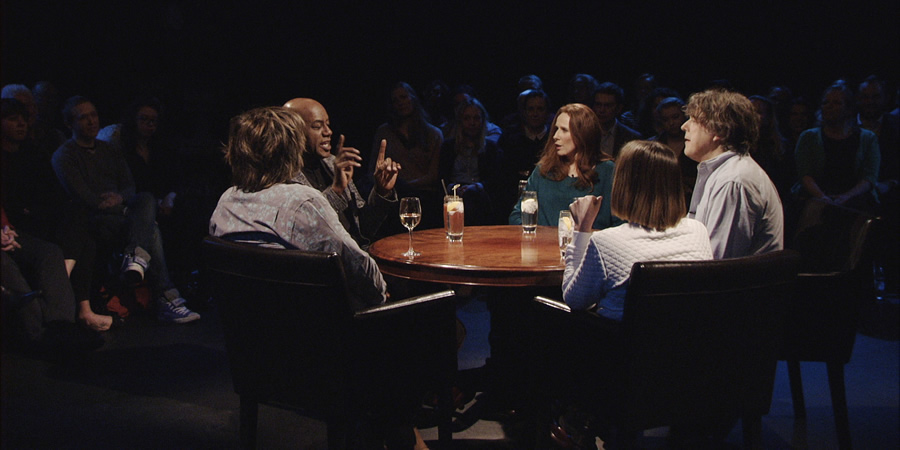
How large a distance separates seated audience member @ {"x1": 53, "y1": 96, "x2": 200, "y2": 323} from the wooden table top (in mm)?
2246

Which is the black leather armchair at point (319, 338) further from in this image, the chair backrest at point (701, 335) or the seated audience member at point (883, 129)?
the seated audience member at point (883, 129)

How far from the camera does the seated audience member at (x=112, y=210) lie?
427 centimetres

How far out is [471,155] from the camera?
15.9 feet

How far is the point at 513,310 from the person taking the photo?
2777 millimetres

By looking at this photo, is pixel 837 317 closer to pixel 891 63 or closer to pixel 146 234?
pixel 146 234

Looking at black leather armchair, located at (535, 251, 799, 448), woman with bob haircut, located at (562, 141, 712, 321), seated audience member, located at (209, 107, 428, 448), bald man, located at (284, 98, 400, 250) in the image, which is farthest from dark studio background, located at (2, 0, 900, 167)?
black leather armchair, located at (535, 251, 799, 448)

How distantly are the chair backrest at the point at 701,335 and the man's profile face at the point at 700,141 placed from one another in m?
0.67

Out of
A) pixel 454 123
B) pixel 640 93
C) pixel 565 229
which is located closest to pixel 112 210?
pixel 454 123

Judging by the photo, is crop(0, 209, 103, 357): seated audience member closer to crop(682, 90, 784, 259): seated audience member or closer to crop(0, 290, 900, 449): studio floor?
crop(0, 290, 900, 449): studio floor

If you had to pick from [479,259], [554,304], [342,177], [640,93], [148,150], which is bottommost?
[554,304]

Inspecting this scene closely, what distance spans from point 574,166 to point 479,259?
1100mm

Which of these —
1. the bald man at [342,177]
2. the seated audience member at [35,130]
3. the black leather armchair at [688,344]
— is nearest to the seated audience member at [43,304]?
the seated audience member at [35,130]

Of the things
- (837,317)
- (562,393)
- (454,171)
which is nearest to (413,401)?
(562,393)

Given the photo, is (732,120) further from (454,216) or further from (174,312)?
(174,312)
